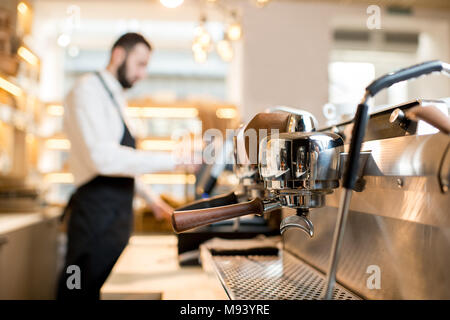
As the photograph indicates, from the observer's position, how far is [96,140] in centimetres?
157

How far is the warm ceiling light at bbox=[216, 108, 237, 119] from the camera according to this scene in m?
4.19

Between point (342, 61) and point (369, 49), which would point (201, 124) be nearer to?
point (342, 61)

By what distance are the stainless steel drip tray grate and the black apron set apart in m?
0.70

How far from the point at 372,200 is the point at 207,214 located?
27 cm

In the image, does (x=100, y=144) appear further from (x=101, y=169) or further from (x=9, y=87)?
(x=9, y=87)

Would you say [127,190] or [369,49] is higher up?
[369,49]

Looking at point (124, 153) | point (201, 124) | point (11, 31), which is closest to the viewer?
point (124, 153)

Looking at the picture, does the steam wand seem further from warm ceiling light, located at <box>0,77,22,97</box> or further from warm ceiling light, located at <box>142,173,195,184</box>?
warm ceiling light, located at <box>142,173,195,184</box>

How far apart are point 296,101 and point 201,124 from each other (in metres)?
0.97

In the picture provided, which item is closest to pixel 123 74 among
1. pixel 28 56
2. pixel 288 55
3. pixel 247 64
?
pixel 28 56

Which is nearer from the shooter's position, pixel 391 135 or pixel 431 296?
pixel 431 296

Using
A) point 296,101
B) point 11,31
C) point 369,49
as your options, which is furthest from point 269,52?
point 11,31

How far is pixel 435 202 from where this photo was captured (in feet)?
1.49
